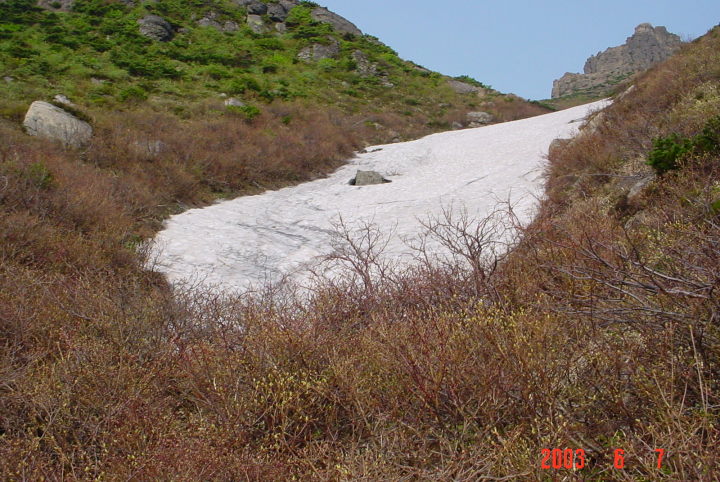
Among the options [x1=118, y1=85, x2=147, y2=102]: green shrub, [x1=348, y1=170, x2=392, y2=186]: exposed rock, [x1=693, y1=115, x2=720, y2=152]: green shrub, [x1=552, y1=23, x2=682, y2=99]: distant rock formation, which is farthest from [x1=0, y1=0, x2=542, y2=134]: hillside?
[x1=552, y1=23, x2=682, y2=99]: distant rock formation

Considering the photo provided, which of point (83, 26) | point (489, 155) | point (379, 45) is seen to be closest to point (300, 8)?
point (379, 45)

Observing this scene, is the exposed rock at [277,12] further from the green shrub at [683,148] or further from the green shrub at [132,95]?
the green shrub at [683,148]

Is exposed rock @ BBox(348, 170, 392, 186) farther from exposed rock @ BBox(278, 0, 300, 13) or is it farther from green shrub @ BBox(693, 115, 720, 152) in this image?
exposed rock @ BBox(278, 0, 300, 13)

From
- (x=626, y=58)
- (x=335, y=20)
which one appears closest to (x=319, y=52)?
(x=335, y=20)

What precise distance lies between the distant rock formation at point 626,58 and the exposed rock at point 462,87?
44.4 metres

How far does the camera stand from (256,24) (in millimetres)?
30812

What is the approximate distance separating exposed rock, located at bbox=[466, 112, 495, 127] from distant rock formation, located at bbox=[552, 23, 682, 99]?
2002 inches

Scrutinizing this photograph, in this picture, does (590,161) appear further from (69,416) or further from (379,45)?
Answer: (379,45)

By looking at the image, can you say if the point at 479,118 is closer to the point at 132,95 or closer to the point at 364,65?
the point at 364,65

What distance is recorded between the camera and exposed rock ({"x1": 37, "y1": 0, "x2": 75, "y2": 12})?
A: 26403 millimetres

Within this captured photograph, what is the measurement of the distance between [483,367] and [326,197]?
29.1 feet

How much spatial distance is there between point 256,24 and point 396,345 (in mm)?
32419

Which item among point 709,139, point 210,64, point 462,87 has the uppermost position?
point 462,87

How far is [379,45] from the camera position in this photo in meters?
33.0
